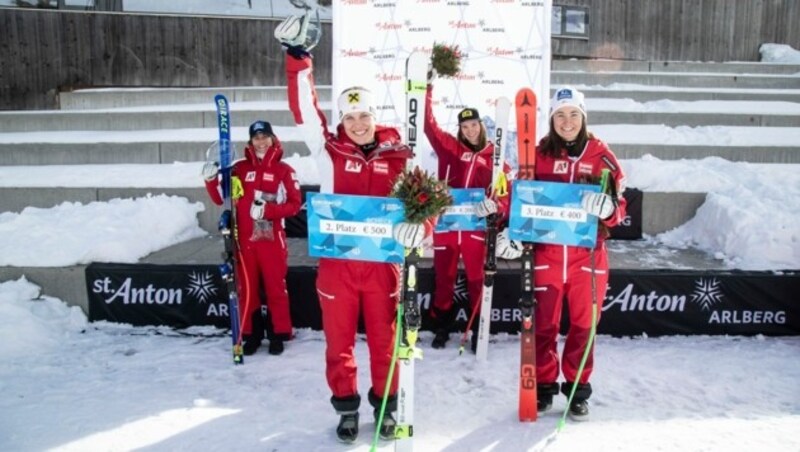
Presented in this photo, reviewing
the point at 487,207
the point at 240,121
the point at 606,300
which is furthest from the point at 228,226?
the point at 240,121

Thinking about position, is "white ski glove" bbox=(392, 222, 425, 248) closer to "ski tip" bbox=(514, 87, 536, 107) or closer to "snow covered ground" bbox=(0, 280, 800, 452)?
"snow covered ground" bbox=(0, 280, 800, 452)

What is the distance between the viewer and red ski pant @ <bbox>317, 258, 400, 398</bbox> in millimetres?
3627

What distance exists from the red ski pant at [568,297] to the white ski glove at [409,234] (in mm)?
1026

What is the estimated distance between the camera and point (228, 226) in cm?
500

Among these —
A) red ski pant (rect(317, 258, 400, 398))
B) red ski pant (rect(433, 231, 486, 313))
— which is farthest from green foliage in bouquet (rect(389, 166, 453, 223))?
red ski pant (rect(433, 231, 486, 313))

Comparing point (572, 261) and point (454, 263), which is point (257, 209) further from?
point (572, 261)

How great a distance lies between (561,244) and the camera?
155 inches

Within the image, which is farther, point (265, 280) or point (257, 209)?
point (265, 280)

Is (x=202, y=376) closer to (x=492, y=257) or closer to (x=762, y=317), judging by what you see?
(x=492, y=257)

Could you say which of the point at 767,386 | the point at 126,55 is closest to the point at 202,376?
the point at 767,386

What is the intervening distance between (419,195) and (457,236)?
6.51ft

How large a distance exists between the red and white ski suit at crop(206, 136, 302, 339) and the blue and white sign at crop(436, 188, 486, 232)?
1.27m

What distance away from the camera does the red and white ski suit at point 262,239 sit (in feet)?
16.8

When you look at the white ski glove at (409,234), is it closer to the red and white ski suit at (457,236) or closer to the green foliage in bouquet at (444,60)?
the red and white ski suit at (457,236)
